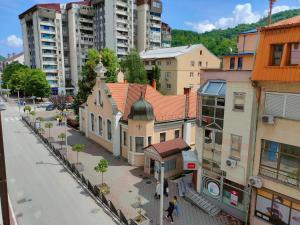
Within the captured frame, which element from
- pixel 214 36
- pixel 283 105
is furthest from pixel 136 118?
pixel 214 36

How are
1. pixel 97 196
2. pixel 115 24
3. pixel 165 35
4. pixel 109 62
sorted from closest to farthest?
pixel 97 196 < pixel 109 62 < pixel 115 24 < pixel 165 35

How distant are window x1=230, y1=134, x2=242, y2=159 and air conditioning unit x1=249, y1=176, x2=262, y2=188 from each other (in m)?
1.49

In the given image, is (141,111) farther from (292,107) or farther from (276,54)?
(292,107)

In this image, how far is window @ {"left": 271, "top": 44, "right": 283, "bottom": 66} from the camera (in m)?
12.0

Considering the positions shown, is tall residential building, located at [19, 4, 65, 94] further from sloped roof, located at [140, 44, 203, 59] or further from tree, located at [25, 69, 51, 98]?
sloped roof, located at [140, 44, 203, 59]

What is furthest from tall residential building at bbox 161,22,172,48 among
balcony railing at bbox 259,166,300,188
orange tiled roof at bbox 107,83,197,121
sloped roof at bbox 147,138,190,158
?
balcony railing at bbox 259,166,300,188

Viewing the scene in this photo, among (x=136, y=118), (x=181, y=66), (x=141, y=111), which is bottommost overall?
(x=136, y=118)

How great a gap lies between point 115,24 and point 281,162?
6862cm

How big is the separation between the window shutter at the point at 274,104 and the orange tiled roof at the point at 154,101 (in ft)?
40.7

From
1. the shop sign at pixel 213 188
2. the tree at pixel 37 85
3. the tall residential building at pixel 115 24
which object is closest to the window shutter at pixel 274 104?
the shop sign at pixel 213 188

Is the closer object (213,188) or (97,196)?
(213,188)

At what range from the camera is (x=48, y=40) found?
246 ft

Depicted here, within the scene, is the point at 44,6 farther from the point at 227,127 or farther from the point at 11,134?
the point at 227,127

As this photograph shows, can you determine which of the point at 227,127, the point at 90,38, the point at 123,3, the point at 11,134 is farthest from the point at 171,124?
the point at 90,38
